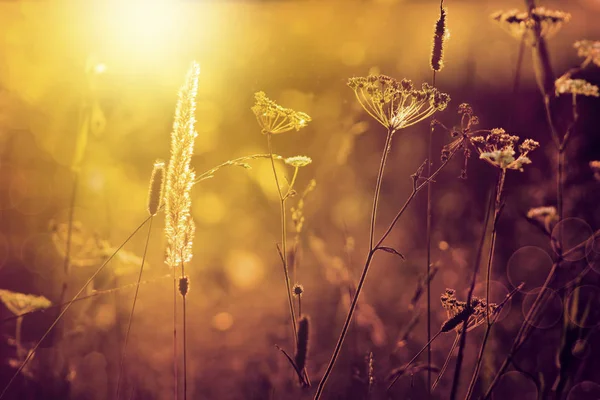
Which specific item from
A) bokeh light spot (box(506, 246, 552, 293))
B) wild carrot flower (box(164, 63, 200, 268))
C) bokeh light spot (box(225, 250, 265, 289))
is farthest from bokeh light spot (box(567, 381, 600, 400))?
bokeh light spot (box(225, 250, 265, 289))

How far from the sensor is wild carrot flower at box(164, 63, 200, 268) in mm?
1425

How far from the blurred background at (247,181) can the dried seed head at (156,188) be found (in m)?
1.06

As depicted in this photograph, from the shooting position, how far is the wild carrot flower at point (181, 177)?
4.67ft

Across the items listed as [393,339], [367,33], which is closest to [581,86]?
[393,339]

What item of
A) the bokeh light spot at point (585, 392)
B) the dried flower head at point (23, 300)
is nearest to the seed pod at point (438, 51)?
the dried flower head at point (23, 300)

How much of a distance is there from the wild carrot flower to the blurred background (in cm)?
109

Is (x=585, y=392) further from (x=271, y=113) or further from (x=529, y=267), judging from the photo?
(x=271, y=113)

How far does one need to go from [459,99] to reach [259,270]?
2.76 meters

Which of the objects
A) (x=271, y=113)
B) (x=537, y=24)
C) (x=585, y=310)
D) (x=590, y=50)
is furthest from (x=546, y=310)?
(x=271, y=113)

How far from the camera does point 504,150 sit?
1436mm

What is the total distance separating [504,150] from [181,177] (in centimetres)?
94

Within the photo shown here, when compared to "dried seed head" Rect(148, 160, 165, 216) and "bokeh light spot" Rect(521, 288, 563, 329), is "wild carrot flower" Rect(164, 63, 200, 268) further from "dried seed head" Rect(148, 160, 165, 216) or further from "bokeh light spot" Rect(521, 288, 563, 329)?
"bokeh light spot" Rect(521, 288, 563, 329)

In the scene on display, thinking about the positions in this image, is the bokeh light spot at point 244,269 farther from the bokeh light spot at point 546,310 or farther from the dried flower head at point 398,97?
the dried flower head at point 398,97

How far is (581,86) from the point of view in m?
1.37
